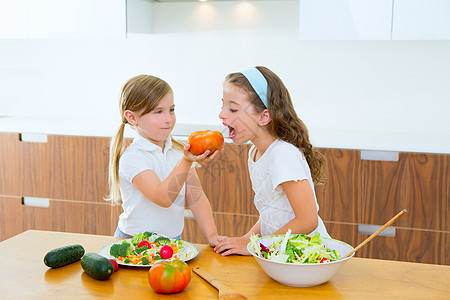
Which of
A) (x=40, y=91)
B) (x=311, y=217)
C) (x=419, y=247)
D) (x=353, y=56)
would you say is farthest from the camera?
(x=40, y=91)

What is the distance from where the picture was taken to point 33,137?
283 cm

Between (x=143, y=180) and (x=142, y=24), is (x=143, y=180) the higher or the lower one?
the lower one

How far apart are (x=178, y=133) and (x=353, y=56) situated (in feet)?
3.50

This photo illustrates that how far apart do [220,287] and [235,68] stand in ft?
6.96

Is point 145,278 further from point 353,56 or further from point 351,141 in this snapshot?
point 353,56

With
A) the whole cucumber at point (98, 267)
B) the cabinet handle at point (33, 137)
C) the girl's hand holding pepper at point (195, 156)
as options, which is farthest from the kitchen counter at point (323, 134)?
the whole cucumber at point (98, 267)

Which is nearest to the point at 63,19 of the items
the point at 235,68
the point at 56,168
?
the point at 56,168

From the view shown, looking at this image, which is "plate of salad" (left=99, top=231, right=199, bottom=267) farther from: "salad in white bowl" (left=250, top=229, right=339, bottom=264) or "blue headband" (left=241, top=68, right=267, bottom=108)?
"blue headband" (left=241, top=68, right=267, bottom=108)

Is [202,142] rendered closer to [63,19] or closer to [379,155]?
[379,155]

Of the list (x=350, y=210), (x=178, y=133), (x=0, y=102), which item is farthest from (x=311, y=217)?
(x=0, y=102)

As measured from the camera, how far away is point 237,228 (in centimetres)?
267

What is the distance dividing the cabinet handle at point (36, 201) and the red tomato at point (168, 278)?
1987 millimetres

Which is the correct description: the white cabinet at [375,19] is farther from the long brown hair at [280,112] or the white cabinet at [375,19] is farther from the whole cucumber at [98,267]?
the whole cucumber at [98,267]

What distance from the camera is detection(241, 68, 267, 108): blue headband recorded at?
155cm
